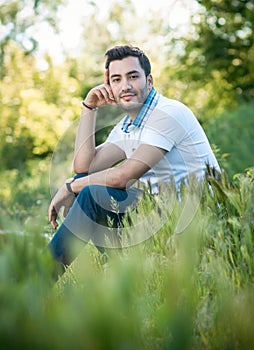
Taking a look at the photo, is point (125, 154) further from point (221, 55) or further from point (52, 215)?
point (221, 55)

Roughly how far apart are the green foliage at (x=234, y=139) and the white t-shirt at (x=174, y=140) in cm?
278

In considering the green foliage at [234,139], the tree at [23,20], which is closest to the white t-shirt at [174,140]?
the green foliage at [234,139]

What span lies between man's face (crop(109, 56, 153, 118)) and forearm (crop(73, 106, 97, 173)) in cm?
30

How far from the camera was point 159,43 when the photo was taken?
747 inches

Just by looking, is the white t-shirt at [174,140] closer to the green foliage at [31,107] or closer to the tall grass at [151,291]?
the tall grass at [151,291]

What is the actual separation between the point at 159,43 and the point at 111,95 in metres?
15.1

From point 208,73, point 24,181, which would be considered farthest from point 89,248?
point 208,73

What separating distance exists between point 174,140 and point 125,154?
2.78 feet

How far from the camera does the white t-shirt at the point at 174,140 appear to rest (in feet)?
12.6

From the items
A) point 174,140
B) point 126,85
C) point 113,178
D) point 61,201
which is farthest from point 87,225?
point 126,85

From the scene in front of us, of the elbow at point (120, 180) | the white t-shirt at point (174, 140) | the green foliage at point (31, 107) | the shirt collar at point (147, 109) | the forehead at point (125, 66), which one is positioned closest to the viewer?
the elbow at point (120, 180)

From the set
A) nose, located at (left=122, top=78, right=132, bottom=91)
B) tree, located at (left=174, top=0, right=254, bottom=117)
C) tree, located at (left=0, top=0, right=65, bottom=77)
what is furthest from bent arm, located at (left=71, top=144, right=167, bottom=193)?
tree, located at (left=174, top=0, right=254, bottom=117)

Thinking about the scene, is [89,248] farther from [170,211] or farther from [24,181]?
[24,181]

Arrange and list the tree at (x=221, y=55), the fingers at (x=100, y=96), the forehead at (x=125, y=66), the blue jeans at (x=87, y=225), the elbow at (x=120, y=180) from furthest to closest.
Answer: the tree at (x=221, y=55)
the fingers at (x=100, y=96)
the forehead at (x=125, y=66)
the elbow at (x=120, y=180)
the blue jeans at (x=87, y=225)
